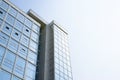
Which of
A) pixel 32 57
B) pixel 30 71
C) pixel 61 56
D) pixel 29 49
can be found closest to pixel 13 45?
pixel 29 49

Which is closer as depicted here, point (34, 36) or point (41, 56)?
point (34, 36)

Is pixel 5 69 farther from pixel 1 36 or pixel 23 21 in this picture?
pixel 23 21

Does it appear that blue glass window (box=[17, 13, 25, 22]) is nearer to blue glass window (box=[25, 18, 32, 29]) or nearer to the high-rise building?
the high-rise building

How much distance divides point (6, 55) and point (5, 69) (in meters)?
2.40

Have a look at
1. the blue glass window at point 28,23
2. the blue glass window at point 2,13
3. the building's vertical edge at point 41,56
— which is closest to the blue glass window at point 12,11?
the blue glass window at point 2,13

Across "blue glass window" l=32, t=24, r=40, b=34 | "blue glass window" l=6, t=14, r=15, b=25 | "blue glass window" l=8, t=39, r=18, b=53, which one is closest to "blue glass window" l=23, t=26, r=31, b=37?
"blue glass window" l=32, t=24, r=40, b=34

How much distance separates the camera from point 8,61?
2920cm

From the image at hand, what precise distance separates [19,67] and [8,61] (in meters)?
2.01

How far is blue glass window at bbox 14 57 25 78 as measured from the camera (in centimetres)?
2952

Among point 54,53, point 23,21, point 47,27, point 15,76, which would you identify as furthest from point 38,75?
point 47,27

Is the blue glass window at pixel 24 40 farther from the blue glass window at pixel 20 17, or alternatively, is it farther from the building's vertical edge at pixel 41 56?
the building's vertical edge at pixel 41 56

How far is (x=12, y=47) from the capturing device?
3184 cm

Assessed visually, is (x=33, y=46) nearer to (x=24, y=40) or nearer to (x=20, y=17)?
(x=24, y=40)

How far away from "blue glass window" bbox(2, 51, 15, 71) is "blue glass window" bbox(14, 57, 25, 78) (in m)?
0.77
